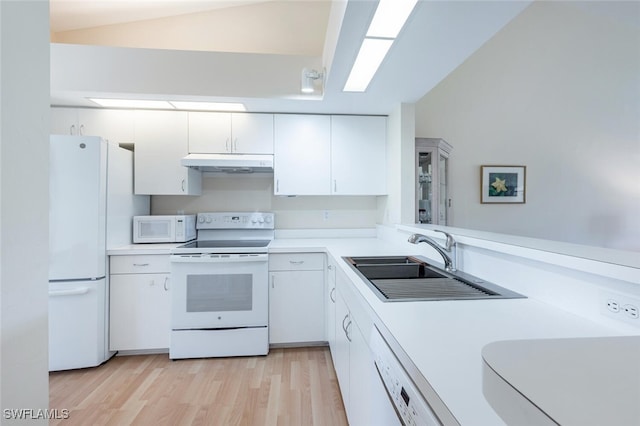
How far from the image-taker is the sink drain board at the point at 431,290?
3.75ft

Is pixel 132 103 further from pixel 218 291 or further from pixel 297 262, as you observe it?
pixel 297 262

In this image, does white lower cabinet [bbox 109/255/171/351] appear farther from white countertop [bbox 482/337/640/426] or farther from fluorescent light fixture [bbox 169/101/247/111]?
white countertop [bbox 482/337/640/426]

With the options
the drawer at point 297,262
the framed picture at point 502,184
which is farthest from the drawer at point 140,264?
the framed picture at point 502,184

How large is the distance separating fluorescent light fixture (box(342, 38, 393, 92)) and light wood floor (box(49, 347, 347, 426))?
7.11 ft

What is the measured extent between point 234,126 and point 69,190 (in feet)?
4.50

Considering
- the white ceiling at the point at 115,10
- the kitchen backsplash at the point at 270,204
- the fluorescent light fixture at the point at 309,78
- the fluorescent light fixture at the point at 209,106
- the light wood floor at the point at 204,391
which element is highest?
the white ceiling at the point at 115,10

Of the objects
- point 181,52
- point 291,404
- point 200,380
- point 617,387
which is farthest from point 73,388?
point 617,387

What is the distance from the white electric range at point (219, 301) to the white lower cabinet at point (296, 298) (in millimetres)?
82

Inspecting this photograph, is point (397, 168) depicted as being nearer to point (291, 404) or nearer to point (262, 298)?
point (262, 298)

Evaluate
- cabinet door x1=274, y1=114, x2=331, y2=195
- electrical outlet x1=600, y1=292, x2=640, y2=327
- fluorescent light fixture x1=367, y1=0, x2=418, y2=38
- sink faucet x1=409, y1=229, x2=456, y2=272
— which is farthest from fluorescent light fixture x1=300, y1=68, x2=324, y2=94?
electrical outlet x1=600, y1=292, x2=640, y2=327

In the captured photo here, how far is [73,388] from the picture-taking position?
199 centimetres

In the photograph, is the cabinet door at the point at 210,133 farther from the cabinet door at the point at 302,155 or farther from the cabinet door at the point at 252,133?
the cabinet door at the point at 302,155

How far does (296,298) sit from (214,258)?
2.51 feet

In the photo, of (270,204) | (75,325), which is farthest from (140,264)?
(270,204)
